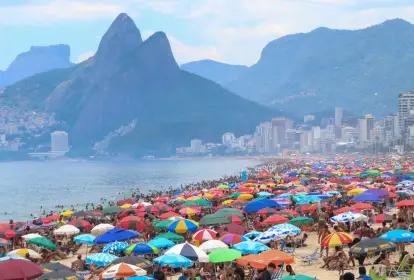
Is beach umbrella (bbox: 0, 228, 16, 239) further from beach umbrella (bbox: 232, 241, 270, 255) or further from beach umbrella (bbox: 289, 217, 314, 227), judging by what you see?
beach umbrella (bbox: 232, 241, 270, 255)

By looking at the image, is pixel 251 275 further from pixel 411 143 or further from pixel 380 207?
pixel 411 143

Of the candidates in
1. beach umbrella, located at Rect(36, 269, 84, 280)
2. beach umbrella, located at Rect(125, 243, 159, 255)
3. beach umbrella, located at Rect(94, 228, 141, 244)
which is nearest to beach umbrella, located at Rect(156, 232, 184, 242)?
beach umbrella, located at Rect(94, 228, 141, 244)

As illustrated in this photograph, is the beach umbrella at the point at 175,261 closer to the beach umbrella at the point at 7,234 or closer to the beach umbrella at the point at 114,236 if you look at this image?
the beach umbrella at the point at 114,236

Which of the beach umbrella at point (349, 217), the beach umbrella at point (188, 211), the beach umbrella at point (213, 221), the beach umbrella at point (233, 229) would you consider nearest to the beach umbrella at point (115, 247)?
the beach umbrella at point (233, 229)

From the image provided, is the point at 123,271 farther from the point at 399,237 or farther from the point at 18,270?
the point at 399,237

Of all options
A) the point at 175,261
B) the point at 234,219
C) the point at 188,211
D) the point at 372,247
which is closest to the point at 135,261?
the point at 175,261
